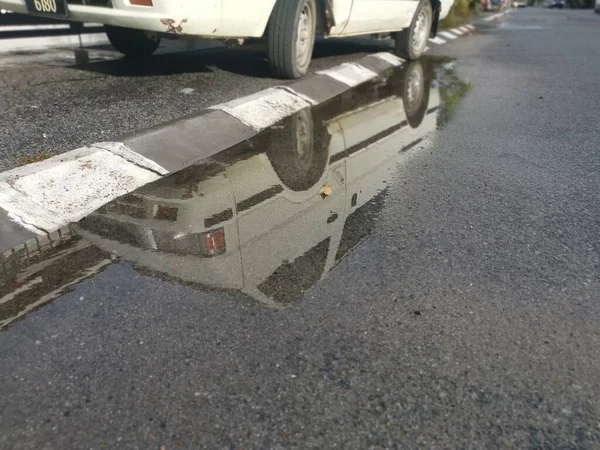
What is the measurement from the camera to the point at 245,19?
502 centimetres

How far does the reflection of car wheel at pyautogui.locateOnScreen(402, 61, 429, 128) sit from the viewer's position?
514 cm

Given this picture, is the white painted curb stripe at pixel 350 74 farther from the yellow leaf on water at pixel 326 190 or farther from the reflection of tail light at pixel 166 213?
the reflection of tail light at pixel 166 213

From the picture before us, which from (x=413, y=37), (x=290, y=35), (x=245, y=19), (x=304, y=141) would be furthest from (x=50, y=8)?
(x=413, y=37)

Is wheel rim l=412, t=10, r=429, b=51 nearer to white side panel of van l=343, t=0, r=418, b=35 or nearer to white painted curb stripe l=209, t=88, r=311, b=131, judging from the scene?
A: white side panel of van l=343, t=0, r=418, b=35

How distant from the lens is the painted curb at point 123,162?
107 inches

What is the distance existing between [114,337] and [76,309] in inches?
10.2

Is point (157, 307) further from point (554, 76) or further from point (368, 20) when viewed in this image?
point (554, 76)

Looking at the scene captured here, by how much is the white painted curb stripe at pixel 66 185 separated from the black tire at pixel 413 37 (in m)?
6.16

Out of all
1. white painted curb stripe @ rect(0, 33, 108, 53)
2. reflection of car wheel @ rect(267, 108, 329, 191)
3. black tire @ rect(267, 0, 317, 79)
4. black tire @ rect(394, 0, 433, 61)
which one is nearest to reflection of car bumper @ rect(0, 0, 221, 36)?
black tire @ rect(267, 0, 317, 79)

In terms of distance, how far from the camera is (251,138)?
13.9 ft

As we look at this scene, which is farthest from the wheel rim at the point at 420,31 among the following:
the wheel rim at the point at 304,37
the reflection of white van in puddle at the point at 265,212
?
the reflection of white van in puddle at the point at 265,212

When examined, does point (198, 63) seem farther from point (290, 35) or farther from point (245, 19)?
point (245, 19)

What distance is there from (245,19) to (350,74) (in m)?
1.99

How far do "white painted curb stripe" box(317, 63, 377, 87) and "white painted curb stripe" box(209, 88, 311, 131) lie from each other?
116cm
